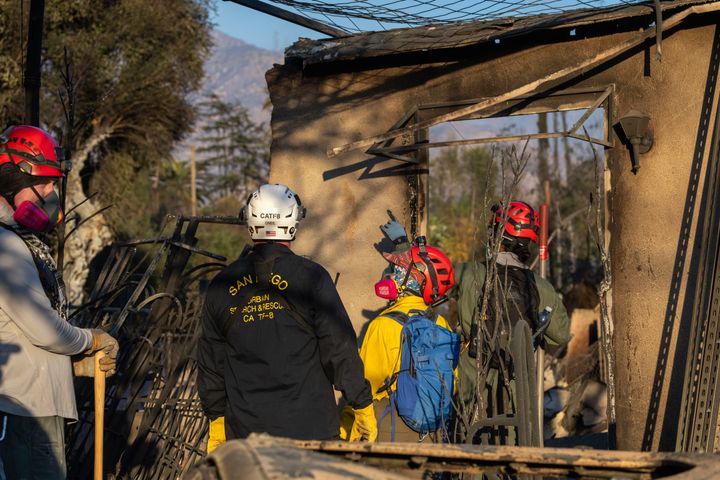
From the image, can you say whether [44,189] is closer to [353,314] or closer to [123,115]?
[353,314]

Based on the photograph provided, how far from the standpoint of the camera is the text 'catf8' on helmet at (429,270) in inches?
216

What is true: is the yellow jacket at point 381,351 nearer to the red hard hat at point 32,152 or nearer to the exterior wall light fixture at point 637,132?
the red hard hat at point 32,152

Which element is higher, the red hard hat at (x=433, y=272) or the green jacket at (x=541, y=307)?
the red hard hat at (x=433, y=272)

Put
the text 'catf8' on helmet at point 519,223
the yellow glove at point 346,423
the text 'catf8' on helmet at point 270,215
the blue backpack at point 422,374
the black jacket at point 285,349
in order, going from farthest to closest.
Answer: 1. the text 'catf8' on helmet at point 519,223
2. the blue backpack at point 422,374
3. the yellow glove at point 346,423
4. the text 'catf8' on helmet at point 270,215
5. the black jacket at point 285,349

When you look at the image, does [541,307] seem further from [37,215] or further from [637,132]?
[37,215]

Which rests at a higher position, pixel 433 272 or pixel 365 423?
pixel 433 272

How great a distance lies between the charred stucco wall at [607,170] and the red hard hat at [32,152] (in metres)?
3.32

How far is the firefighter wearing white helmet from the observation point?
4352 millimetres

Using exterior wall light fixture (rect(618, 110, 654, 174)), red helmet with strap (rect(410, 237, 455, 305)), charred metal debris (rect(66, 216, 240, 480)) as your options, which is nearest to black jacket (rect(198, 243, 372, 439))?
red helmet with strap (rect(410, 237, 455, 305))

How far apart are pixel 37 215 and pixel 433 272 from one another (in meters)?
2.25

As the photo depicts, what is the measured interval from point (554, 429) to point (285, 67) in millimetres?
5339

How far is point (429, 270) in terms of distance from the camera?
18.1ft

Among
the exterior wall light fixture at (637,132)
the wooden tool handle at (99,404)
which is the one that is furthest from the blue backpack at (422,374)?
the exterior wall light fixture at (637,132)

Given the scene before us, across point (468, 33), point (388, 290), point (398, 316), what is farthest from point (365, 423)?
point (468, 33)
